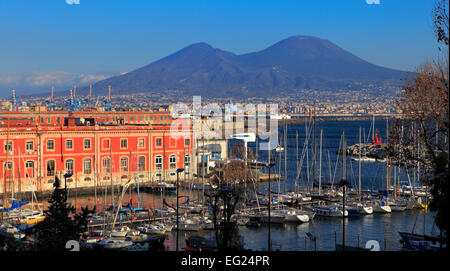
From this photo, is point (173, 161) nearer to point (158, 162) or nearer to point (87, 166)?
point (158, 162)

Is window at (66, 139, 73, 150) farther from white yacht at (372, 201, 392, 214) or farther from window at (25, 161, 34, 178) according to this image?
white yacht at (372, 201, 392, 214)

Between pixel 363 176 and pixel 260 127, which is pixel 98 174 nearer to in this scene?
pixel 363 176

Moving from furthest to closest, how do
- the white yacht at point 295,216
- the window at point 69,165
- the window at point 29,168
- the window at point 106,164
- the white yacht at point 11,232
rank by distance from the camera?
the window at point 106,164
the window at point 69,165
the window at point 29,168
the white yacht at point 295,216
the white yacht at point 11,232

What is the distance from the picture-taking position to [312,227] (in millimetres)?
20359

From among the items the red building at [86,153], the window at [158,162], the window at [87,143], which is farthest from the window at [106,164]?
the window at [158,162]

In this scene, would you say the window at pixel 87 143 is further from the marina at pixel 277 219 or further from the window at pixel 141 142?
the window at pixel 141 142

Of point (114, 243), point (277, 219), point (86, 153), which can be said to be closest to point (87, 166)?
point (86, 153)

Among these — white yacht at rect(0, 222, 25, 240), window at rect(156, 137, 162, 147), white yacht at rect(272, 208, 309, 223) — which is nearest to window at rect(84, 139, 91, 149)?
window at rect(156, 137, 162, 147)

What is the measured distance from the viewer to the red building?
83.6ft

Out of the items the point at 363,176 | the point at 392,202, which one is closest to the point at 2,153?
the point at 392,202

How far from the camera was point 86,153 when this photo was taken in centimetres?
2736

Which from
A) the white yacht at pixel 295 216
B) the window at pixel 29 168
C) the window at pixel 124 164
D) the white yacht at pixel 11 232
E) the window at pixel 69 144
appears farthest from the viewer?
the window at pixel 124 164

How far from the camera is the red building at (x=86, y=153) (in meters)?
25.5

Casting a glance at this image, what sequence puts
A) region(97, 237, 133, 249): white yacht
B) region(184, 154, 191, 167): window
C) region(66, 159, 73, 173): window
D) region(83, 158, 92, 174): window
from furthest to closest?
region(184, 154, 191, 167): window → region(83, 158, 92, 174): window → region(66, 159, 73, 173): window → region(97, 237, 133, 249): white yacht
